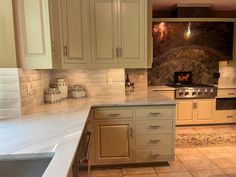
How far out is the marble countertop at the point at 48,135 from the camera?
3.66 feet

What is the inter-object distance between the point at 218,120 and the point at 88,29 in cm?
343

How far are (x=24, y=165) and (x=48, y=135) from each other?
0.92 feet

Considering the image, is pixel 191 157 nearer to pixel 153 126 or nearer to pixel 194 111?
pixel 153 126

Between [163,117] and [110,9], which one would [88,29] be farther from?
[163,117]

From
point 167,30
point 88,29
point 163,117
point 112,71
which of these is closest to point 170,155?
point 163,117

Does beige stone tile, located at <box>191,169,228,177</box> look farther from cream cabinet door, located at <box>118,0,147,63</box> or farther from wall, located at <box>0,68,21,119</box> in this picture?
wall, located at <box>0,68,21,119</box>

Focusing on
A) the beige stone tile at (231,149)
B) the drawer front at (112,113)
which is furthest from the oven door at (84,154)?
the beige stone tile at (231,149)

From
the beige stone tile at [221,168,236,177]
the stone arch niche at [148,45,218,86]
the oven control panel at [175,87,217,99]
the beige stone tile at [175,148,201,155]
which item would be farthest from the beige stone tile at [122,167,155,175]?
the stone arch niche at [148,45,218,86]

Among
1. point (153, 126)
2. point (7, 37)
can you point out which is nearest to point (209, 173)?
point (153, 126)

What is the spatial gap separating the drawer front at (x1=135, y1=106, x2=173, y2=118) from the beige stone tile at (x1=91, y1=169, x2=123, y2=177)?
0.77 m

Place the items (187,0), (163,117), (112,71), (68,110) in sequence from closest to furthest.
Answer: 1. (68,110)
2. (163,117)
3. (112,71)
4. (187,0)

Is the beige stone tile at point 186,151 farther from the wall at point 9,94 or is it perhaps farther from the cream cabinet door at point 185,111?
the wall at point 9,94

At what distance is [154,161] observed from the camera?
2.71 metres

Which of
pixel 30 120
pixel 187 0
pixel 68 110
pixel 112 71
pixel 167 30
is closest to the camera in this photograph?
pixel 30 120
